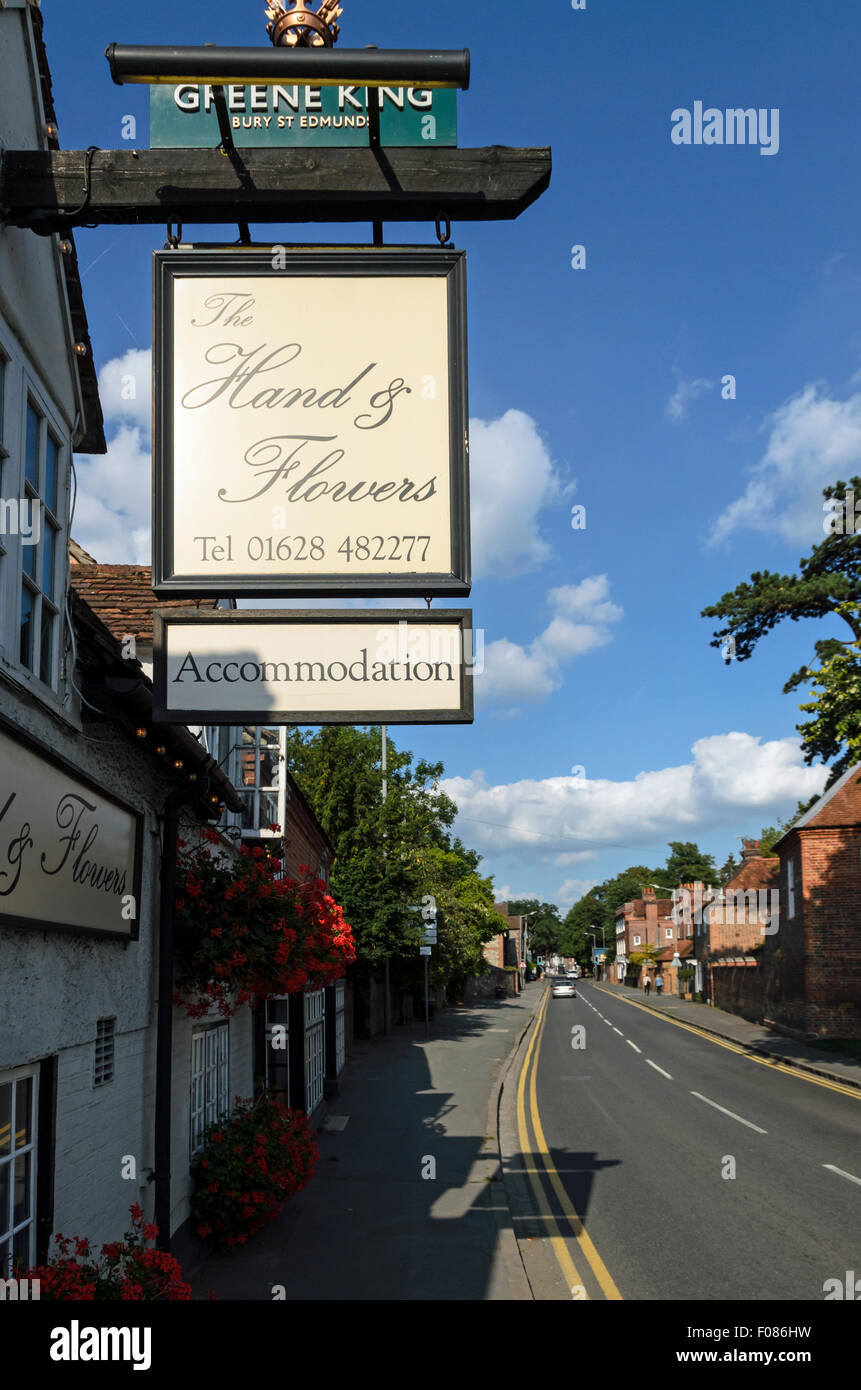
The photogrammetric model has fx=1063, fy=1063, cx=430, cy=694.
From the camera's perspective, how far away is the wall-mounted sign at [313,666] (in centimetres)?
432

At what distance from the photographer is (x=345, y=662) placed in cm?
439

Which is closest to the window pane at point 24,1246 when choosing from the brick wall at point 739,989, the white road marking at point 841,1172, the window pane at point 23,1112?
the window pane at point 23,1112

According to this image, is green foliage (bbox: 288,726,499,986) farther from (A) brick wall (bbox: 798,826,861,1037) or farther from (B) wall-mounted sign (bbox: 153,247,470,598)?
(B) wall-mounted sign (bbox: 153,247,470,598)

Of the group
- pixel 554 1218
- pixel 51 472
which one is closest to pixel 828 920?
pixel 554 1218

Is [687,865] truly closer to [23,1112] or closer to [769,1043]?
[769,1043]

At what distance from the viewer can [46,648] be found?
5598 mm

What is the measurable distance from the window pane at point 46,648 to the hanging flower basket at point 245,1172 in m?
5.58

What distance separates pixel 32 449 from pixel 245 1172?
671cm

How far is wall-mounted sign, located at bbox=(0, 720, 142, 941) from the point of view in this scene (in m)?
4.69

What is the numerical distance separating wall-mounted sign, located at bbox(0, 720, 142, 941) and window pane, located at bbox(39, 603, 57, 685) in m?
0.51

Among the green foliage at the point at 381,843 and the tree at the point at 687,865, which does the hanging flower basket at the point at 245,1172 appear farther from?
the tree at the point at 687,865
